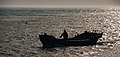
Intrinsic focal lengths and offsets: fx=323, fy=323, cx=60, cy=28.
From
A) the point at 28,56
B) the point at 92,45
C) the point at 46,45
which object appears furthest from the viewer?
the point at 92,45

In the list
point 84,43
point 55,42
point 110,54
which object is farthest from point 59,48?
point 110,54

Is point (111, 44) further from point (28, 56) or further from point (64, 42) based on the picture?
point (28, 56)

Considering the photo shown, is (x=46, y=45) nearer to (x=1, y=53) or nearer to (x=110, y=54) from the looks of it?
(x=1, y=53)

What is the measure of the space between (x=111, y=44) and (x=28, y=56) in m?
20.0

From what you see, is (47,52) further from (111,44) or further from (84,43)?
(111,44)

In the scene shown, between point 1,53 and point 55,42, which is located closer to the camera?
point 1,53

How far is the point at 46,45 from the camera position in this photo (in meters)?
57.4

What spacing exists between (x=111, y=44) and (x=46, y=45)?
13.9m

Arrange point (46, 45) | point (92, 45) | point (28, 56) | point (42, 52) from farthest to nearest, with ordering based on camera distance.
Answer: point (92, 45), point (46, 45), point (42, 52), point (28, 56)

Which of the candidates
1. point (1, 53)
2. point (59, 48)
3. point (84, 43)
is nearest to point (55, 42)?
point (59, 48)

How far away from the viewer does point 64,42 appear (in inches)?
2309

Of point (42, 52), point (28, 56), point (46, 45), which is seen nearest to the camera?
point (28, 56)

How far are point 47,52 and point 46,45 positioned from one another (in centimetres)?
374

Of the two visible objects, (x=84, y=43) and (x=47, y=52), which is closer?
(x=47, y=52)
